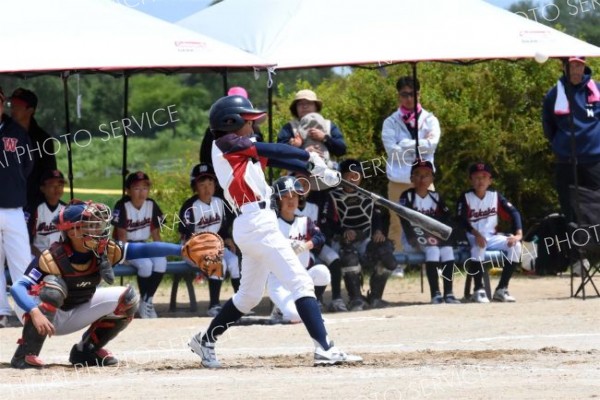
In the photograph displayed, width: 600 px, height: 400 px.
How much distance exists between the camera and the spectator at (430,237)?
41.3 ft

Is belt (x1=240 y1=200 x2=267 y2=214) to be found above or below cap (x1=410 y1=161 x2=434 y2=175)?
below

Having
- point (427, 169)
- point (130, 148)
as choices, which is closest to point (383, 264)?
point (427, 169)

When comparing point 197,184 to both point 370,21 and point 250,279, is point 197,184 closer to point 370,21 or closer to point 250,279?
point 370,21

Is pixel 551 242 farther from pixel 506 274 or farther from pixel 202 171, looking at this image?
pixel 202 171

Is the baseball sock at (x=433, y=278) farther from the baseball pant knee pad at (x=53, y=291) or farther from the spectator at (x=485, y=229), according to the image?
the baseball pant knee pad at (x=53, y=291)

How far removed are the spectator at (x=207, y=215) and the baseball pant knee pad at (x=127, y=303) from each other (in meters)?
3.50

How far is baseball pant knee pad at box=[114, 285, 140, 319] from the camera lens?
8.59 m

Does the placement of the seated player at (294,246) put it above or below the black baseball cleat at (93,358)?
above

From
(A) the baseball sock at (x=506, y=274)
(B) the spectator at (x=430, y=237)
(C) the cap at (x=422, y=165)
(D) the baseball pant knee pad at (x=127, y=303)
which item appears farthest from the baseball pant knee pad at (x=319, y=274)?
(D) the baseball pant knee pad at (x=127, y=303)

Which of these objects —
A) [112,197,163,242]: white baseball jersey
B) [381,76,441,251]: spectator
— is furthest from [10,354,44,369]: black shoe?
[381,76,441,251]: spectator

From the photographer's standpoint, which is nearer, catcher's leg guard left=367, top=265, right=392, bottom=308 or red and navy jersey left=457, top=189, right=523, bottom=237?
catcher's leg guard left=367, top=265, right=392, bottom=308

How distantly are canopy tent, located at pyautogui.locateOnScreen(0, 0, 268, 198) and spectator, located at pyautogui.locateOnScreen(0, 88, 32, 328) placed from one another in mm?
579

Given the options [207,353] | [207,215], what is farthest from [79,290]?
[207,215]

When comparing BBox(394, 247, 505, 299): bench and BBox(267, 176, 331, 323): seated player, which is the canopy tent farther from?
BBox(394, 247, 505, 299): bench
